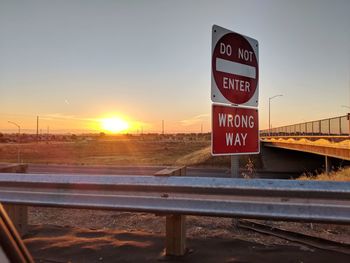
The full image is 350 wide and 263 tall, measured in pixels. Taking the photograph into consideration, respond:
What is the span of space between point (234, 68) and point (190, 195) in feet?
7.30

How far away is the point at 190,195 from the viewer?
347cm

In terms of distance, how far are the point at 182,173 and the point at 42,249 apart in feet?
6.78

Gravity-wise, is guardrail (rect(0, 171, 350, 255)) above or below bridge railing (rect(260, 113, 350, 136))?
below

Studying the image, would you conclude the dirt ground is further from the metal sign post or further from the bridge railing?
the bridge railing

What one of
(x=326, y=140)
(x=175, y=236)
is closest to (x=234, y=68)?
(x=175, y=236)

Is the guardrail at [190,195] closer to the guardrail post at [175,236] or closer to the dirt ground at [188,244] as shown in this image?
the guardrail post at [175,236]

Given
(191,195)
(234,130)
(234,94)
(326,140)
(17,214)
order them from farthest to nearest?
1. (326,140)
2. (17,214)
3. (234,94)
4. (234,130)
5. (191,195)

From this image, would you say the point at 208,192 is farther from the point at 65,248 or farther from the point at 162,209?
the point at 65,248

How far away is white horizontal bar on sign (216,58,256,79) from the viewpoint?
4836 mm

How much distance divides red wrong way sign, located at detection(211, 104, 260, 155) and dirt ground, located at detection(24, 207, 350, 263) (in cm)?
125

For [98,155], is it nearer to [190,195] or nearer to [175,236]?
[175,236]

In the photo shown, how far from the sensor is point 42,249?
4.79 m

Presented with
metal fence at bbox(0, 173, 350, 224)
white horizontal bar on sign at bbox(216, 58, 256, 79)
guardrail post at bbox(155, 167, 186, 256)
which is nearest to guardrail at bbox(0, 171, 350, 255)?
metal fence at bbox(0, 173, 350, 224)

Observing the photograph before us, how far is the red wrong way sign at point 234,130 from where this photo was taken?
462 centimetres
